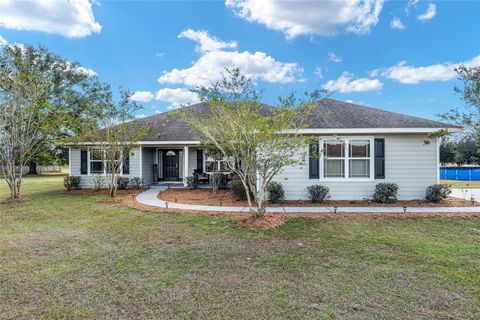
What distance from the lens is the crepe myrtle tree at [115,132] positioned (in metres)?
11.2

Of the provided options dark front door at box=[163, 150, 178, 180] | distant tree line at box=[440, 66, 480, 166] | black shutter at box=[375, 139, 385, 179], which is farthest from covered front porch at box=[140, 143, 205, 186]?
distant tree line at box=[440, 66, 480, 166]

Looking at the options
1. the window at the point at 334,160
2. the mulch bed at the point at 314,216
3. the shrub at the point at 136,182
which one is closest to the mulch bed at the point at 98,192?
the shrub at the point at 136,182

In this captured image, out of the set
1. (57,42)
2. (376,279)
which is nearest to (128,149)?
(376,279)

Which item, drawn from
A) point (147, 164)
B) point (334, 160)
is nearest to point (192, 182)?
point (147, 164)

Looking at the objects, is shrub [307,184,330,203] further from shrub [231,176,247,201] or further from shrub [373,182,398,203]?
shrub [231,176,247,201]

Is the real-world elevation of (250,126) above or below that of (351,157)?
above

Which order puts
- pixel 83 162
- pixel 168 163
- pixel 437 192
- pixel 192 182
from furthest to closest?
pixel 168 163
pixel 83 162
pixel 192 182
pixel 437 192

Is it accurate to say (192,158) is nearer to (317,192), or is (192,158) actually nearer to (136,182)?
(136,182)

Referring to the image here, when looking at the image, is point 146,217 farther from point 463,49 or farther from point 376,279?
point 463,49

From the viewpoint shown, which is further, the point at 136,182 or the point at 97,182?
the point at 136,182

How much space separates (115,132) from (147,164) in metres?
4.16

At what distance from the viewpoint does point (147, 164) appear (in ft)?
50.2

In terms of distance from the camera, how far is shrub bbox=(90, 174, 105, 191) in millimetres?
13609

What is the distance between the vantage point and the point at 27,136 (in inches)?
434
